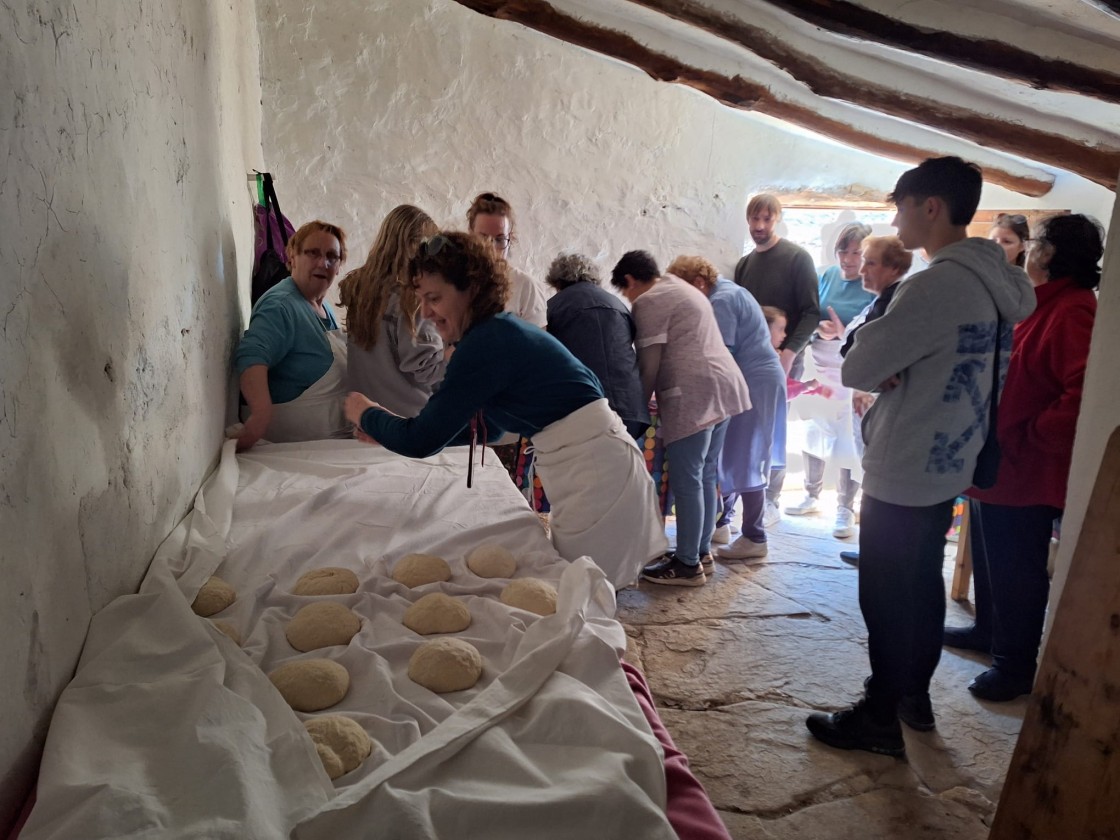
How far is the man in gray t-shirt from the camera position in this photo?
150 inches

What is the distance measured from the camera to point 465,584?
4.88 feet

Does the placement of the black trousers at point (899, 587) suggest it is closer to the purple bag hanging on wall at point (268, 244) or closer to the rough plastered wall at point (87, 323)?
the rough plastered wall at point (87, 323)

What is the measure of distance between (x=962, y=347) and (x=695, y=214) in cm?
324

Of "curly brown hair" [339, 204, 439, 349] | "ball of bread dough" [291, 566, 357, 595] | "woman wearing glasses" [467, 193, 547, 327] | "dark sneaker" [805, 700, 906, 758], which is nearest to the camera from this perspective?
"ball of bread dough" [291, 566, 357, 595]

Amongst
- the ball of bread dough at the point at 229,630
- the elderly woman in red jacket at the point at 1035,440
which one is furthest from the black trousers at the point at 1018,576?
the ball of bread dough at the point at 229,630

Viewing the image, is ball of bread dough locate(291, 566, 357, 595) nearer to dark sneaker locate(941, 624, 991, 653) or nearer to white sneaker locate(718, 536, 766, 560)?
dark sneaker locate(941, 624, 991, 653)

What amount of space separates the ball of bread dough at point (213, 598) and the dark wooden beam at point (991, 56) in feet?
8.33

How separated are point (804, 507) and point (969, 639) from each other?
1915 millimetres

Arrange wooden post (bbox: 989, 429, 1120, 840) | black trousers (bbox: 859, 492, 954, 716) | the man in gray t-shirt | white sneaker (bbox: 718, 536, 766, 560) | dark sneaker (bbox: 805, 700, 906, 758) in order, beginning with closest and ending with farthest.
Answer: wooden post (bbox: 989, 429, 1120, 840)
black trousers (bbox: 859, 492, 954, 716)
dark sneaker (bbox: 805, 700, 906, 758)
white sneaker (bbox: 718, 536, 766, 560)
the man in gray t-shirt

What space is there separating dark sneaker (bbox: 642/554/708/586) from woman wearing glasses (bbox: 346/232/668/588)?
1.23m

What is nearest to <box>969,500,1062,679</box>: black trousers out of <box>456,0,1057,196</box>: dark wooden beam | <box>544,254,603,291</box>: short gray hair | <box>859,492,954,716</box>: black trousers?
<box>859,492,954,716</box>: black trousers

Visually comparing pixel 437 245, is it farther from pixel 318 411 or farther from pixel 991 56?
pixel 991 56

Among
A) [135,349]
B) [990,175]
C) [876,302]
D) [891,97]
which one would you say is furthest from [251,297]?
[990,175]

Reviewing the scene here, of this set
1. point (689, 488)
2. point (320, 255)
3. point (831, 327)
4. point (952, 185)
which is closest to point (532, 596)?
point (952, 185)
